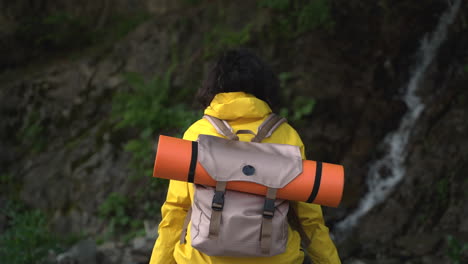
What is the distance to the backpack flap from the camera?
2033 mm

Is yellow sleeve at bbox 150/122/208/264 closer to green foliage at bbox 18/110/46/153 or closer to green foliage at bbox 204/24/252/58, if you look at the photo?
green foliage at bbox 204/24/252/58

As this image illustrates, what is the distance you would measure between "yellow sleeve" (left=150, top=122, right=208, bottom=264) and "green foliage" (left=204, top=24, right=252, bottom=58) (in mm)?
5387

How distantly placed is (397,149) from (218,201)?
547 cm

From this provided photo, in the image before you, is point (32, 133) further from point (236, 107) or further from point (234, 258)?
point (234, 258)

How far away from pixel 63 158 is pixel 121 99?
60.7 inches

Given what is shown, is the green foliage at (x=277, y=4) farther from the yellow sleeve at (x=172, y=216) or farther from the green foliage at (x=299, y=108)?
the yellow sleeve at (x=172, y=216)

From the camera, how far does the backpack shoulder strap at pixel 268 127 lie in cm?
Result: 226

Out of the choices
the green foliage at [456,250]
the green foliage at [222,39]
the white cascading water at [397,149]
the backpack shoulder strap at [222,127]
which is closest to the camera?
the backpack shoulder strap at [222,127]

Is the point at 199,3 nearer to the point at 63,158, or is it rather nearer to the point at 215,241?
the point at 63,158

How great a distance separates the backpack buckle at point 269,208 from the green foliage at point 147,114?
13.2 feet

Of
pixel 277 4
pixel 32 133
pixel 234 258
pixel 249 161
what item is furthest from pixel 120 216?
pixel 277 4

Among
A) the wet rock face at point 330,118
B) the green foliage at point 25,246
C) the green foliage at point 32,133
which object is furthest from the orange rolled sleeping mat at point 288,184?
the green foliage at point 32,133

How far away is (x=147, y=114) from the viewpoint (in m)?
6.82

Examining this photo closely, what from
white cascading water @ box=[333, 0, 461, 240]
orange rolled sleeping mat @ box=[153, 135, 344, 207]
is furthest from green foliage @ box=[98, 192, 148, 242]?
orange rolled sleeping mat @ box=[153, 135, 344, 207]
